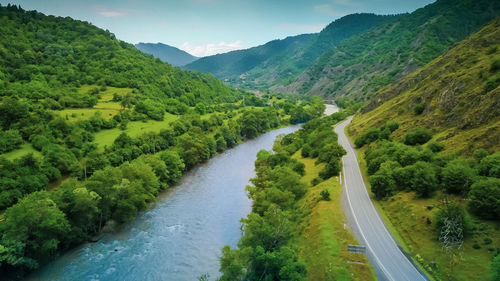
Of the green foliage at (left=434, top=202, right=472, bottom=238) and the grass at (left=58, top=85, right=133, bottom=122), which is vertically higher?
the grass at (left=58, top=85, right=133, bottom=122)

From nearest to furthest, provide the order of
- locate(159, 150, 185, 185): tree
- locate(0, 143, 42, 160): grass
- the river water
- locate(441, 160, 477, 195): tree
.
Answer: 1. locate(441, 160, 477, 195): tree
2. the river water
3. locate(0, 143, 42, 160): grass
4. locate(159, 150, 185, 185): tree

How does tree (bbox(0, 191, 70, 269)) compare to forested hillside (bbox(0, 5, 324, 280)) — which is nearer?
tree (bbox(0, 191, 70, 269))

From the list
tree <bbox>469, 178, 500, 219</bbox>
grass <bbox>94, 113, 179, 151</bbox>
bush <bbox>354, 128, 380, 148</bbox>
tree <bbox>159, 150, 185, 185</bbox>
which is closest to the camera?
tree <bbox>469, 178, 500, 219</bbox>

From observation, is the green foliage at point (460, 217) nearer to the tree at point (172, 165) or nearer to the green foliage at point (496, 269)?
the green foliage at point (496, 269)

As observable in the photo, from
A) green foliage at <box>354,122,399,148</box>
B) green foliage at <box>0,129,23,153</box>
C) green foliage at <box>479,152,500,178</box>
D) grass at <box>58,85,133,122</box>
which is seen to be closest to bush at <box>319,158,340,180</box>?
green foliage at <box>354,122,399,148</box>

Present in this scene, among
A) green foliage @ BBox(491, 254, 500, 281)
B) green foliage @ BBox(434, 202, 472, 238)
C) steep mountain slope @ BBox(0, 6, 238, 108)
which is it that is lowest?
green foliage @ BBox(491, 254, 500, 281)

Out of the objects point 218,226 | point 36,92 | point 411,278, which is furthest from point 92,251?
point 36,92

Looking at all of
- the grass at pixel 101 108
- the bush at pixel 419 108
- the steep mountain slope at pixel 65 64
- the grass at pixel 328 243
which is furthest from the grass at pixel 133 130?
the bush at pixel 419 108

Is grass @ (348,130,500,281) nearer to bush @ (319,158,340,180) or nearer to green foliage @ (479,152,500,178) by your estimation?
green foliage @ (479,152,500,178)
